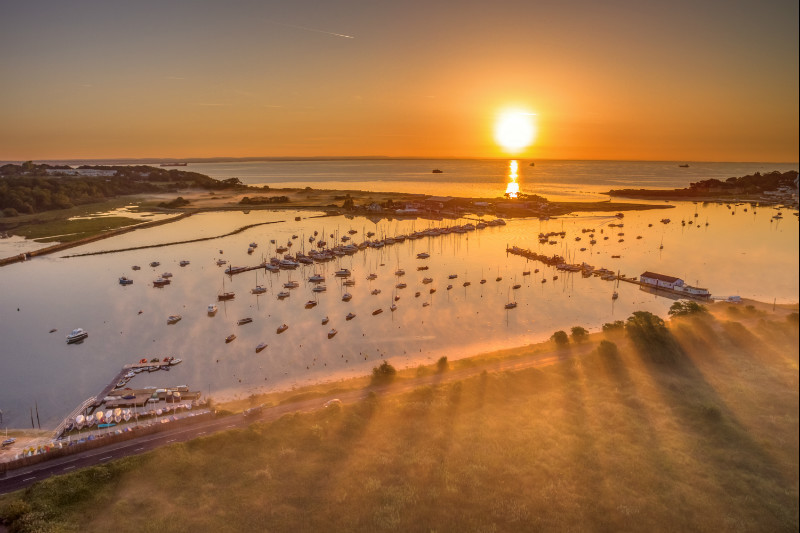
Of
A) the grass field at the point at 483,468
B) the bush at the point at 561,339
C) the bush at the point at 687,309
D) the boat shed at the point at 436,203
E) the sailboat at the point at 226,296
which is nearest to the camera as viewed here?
the grass field at the point at 483,468

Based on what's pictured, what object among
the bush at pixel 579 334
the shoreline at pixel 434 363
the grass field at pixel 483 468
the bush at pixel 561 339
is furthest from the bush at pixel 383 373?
the bush at pixel 579 334

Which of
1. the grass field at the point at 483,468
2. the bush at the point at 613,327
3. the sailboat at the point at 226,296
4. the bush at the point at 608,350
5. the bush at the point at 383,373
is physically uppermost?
A: the sailboat at the point at 226,296

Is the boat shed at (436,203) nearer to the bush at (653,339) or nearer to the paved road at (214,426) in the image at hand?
the bush at (653,339)

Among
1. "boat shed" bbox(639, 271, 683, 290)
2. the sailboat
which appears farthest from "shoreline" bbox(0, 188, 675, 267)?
"boat shed" bbox(639, 271, 683, 290)

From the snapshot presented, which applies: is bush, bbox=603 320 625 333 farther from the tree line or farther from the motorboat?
the tree line

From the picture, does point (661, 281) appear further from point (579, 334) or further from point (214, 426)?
point (214, 426)

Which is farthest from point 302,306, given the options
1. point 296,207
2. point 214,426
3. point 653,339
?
point 296,207

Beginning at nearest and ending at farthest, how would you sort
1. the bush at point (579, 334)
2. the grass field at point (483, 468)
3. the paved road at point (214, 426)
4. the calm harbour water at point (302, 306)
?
the grass field at point (483, 468) < the paved road at point (214, 426) < the calm harbour water at point (302, 306) < the bush at point (579, 334)
